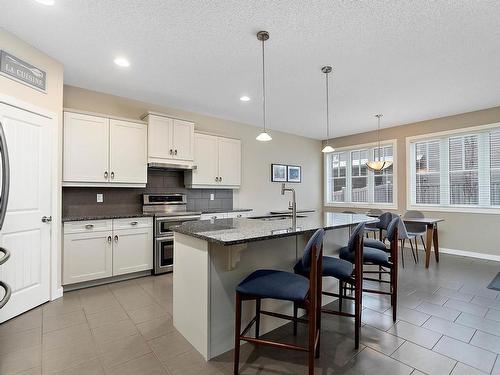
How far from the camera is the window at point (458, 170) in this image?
15.1 ft

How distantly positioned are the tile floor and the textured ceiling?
267 centimetres

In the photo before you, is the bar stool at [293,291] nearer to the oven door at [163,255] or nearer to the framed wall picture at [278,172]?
the oven door at [163,255]

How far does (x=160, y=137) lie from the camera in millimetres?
3932

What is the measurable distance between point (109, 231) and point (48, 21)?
231 cm

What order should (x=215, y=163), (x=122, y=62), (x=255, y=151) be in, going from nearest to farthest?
1. (x=122, y=62)
2. (x=215, y=163)
3. (x=255, y=151)

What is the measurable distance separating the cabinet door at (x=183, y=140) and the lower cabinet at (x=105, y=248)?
1141 millimetres

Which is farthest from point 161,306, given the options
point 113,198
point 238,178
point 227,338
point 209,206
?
point 238,178

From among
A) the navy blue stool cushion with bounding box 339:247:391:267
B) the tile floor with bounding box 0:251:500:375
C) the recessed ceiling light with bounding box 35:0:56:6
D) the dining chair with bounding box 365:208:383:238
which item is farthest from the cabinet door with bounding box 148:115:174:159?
the dining chair with bounding box 365:208:383:238

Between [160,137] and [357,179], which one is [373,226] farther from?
[160,137]

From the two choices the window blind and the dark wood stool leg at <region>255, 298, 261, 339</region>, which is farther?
the window blind

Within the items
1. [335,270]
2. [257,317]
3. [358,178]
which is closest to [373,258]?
[335,270]

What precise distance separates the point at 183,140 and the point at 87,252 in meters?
2.06

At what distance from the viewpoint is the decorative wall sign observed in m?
2.39

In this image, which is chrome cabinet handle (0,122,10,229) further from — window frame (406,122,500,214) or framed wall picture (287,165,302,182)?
window frame (406,122,500,214)
